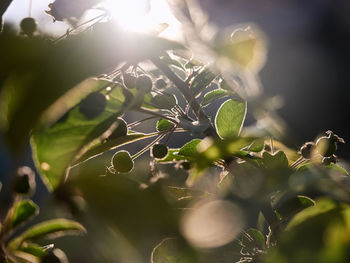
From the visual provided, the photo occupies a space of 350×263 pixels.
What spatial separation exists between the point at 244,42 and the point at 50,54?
0.24 metres

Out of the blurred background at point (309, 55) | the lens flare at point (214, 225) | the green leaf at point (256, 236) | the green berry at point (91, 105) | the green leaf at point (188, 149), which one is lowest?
the blurred background at point (309, 55)

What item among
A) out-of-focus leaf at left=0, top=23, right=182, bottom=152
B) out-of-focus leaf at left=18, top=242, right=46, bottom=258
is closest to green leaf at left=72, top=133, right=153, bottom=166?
out-of-focus leaf at left=18, top=242, right=46, bottom=258

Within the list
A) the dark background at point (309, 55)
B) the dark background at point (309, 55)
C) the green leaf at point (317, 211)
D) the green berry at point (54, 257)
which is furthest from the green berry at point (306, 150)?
the dark background at point (309, 55)

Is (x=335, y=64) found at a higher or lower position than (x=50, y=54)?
lower

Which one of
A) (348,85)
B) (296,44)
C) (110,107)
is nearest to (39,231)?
(110,107)

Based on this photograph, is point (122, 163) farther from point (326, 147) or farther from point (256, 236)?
point (326, 147)

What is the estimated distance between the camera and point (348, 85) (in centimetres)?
1357

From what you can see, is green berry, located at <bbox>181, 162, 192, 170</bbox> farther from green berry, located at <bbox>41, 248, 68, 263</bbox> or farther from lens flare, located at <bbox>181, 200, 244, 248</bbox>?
lens flare, located at <bbox>181, 200, 244, 248</bbox>

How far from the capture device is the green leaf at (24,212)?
92cm

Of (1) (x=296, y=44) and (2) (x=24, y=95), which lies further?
(1) (x=296, y=44)

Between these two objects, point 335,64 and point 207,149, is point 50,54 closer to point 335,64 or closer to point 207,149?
point 207,149

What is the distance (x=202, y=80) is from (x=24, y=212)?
67 cm

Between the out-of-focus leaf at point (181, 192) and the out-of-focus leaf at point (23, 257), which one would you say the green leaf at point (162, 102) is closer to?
the out-of-focus leaf at point (181, 192)

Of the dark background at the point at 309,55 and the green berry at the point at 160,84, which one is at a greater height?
the green berry at the point at 160,84
